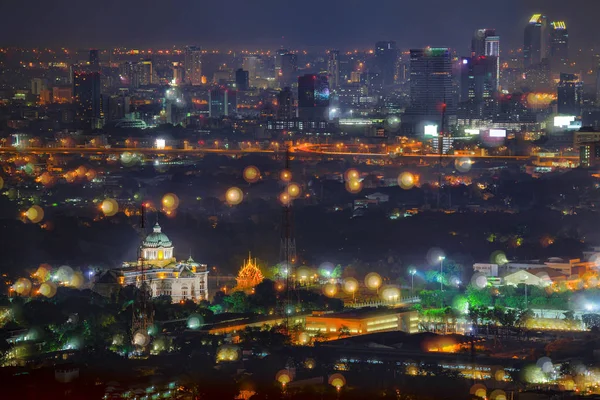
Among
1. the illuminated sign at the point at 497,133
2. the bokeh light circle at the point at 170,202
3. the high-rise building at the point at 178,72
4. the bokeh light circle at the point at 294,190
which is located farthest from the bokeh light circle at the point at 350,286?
the high-rise building at the point at 178,72

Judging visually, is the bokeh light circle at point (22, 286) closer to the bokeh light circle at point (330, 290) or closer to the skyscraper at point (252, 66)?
the bokeh light circle at point (330, 290)

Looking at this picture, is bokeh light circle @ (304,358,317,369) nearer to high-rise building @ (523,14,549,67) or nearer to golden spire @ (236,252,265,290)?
golden spire @ (236,252,265,290)

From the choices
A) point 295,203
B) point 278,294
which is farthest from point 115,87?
point 278,294

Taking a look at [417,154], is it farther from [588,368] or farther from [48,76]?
[588,368]

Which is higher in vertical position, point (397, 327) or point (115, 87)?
point (115, 87)

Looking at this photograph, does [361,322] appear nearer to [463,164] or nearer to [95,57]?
[463,164]
